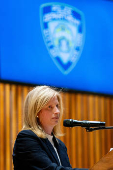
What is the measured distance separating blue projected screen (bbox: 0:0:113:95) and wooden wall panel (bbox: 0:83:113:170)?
0.50 ft

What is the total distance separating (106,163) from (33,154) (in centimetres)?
52

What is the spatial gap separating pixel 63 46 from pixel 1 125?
4.58 ft

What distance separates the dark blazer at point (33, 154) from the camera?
2.09 metres

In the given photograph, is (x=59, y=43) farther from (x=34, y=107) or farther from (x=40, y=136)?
(x=40, y=136)

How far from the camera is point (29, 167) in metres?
2.11

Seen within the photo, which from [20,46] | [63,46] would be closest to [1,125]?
[20,46]

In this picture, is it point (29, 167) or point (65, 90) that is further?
point (65, 90)

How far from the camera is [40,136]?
2.27m

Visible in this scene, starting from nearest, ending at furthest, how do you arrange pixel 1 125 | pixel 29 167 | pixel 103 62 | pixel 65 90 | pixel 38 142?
pixel 29 167 < pixel 38 142 < pixel 1 125 < pixel 65 90 < pixel 103 62

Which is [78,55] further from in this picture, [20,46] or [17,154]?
[17,154]

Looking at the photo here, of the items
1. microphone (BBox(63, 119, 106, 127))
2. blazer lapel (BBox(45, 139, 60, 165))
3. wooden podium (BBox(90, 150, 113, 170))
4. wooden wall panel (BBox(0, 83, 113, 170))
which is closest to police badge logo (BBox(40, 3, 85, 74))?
wooden wall panel (BBox(0, 83, 113, 170))

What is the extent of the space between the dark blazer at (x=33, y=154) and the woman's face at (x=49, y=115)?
0.38 ft

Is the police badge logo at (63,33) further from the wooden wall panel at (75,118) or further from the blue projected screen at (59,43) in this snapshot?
the wooden wall panel at (75,118)

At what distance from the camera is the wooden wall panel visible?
13.4 feet
